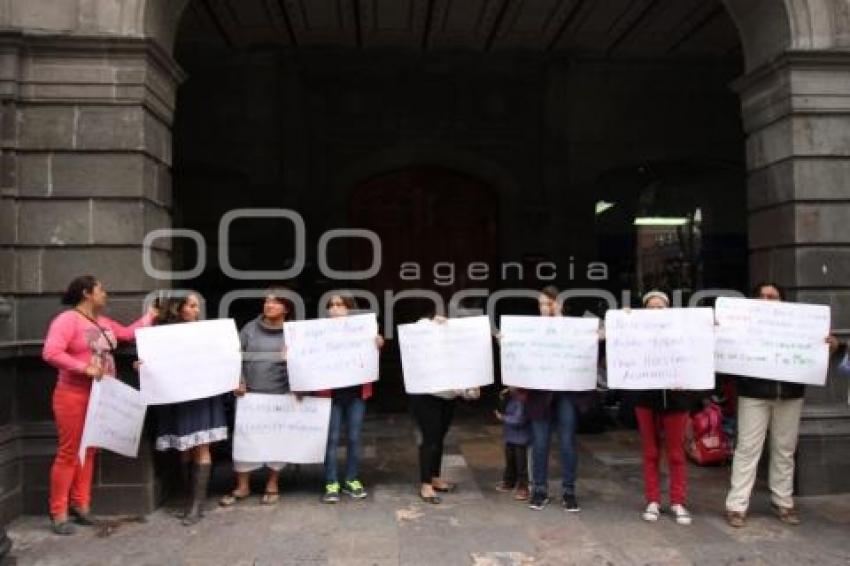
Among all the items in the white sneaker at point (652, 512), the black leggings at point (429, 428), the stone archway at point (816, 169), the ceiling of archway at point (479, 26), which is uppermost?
the ceiling of archway at point (479, 26)

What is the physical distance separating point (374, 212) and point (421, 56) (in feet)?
8.78

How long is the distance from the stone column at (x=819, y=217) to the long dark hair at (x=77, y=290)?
5894 mm

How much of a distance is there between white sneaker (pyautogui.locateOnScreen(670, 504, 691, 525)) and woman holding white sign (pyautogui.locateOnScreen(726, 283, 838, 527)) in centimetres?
32

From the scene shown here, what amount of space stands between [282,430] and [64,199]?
260cm

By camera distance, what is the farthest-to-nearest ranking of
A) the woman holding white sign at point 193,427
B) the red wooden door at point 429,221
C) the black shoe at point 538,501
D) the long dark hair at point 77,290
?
1. the red wooden door at point 429,221
2. the black shoe at point 538,501
3. the woman holding white sign at point 193,427
4. the long dark hair at point 77,290

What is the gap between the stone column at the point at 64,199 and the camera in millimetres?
6262

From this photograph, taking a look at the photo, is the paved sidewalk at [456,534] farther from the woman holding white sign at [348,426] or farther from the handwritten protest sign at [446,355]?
the handwritten protest sign at [446,355]

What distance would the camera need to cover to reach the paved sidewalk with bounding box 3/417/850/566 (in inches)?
209

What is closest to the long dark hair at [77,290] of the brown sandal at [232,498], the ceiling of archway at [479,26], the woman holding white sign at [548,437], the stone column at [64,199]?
the stone column at [64,199]

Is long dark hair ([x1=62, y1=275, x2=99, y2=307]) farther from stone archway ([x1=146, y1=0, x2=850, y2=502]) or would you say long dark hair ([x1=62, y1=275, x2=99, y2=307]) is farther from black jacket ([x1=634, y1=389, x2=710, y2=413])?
black jacket ([x1=634, y1=389, x2=710, y2=413])

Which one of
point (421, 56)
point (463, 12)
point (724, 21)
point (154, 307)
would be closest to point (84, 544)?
point (154, 307)

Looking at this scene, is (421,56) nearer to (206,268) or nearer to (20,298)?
(206,268)

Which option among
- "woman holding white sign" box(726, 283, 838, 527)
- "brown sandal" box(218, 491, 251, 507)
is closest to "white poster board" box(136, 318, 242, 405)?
"brown sandal" box(218, 491, 251, 507)

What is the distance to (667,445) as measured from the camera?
6.10 meters
